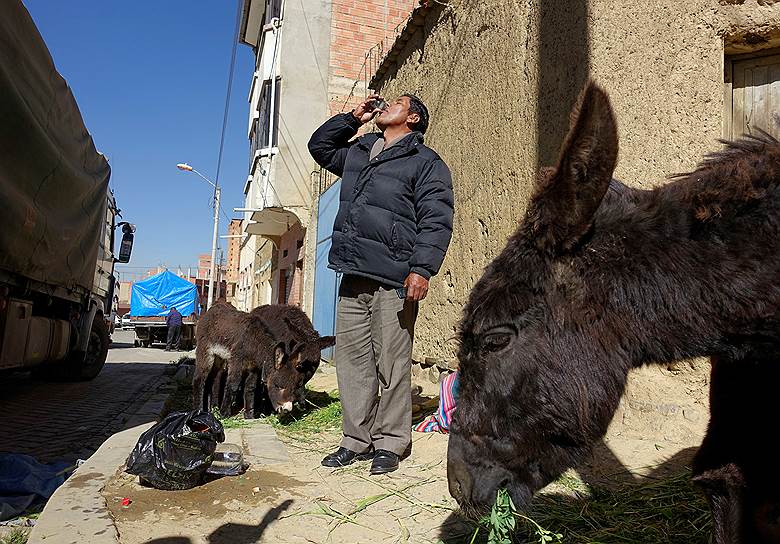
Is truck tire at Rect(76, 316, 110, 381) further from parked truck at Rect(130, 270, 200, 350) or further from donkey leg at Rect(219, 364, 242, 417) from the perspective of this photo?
parked truck at Rect(130, 270, 200, 350)

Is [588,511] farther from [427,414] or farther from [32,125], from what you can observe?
[32,125]

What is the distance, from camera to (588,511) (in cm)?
274

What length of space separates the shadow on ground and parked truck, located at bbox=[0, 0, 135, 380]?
3.58m

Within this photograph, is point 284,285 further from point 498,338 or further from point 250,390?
point 498,338

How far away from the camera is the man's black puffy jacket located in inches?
143

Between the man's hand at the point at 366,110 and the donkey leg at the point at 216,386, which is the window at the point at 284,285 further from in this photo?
the man's hand at the point at 366,110

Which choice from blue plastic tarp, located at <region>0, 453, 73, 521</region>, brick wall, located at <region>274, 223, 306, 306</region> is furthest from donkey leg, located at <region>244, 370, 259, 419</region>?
brick wall, located at <region>274, 223, 306, 306</region>

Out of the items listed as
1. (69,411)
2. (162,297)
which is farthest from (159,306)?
(69,411)

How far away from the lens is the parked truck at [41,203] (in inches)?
190

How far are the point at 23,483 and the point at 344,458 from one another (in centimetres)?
216

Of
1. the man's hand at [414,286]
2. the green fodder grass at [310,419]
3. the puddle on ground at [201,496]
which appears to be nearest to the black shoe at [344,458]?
the puddle on ground at [201,496]

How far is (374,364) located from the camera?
3.94 metres

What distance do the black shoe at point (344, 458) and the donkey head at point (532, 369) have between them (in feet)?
6.79

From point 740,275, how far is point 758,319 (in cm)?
13
